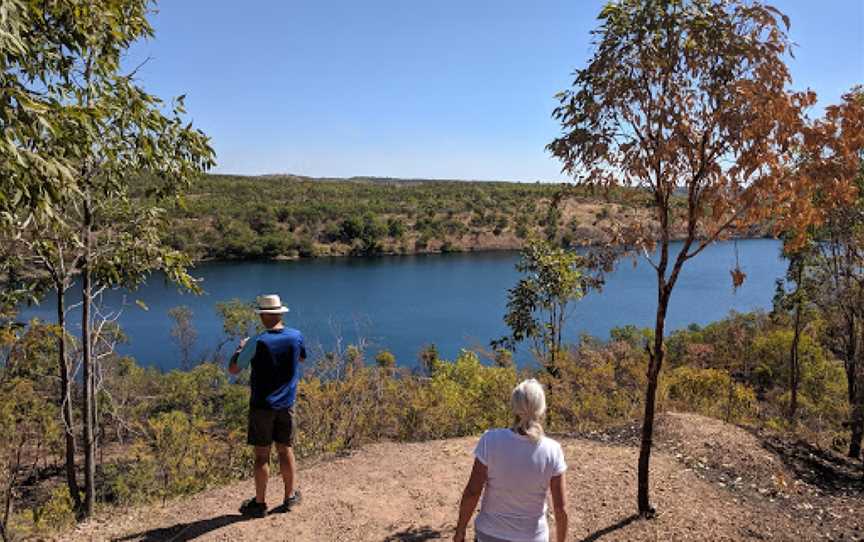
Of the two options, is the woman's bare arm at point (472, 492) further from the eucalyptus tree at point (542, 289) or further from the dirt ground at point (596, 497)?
the eucalyptus tree at point (542, 289)

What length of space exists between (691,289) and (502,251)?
1284 inches

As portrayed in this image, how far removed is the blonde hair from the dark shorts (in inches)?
92.8

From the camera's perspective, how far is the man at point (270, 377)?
14.7 ft

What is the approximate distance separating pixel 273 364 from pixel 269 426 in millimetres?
475

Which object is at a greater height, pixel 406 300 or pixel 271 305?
pixel 271 305

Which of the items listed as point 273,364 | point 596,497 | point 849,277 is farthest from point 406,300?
point 273,364

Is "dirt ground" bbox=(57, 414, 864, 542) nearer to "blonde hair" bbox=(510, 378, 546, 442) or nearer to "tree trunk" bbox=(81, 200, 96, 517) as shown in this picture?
"tree trunk" bbox=(81, 200, 96, 517)

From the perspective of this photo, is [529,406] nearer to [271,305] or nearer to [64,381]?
[271,305]

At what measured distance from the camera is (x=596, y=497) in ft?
18.0

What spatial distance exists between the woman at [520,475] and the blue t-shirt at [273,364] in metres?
2.01

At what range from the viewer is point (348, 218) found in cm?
8088

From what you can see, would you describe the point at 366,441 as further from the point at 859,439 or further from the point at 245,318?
the point at 245,318

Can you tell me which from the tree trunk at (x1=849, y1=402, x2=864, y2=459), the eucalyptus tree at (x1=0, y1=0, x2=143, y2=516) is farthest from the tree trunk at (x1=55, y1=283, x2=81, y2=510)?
the tree trunk at (x1=849, y1=402, x2=864, y2=459)

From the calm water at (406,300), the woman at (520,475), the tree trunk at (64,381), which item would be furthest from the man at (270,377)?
the calm water at (406,300)
